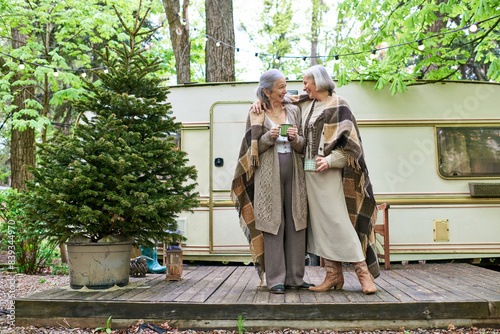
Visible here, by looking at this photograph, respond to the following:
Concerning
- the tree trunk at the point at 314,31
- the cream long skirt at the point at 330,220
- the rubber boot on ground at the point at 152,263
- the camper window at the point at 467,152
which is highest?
the tree trunk at the point at 314,31

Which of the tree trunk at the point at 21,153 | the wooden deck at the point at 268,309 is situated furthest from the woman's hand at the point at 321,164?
the tree trunk at the point at 21,153

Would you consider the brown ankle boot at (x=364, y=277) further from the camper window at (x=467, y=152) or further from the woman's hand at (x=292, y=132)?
the camper window at (x=467, y=152)

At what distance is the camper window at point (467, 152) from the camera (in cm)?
645

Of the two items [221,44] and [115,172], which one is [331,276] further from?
[221,44]

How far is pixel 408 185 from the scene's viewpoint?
6.39m

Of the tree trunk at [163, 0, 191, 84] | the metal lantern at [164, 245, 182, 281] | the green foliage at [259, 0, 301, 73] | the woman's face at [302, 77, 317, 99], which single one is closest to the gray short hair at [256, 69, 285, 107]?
the woman's face at [302, 77, 317, 99]

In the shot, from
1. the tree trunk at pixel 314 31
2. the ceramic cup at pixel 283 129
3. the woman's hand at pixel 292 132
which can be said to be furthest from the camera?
the tree trunk at pixel 314 31

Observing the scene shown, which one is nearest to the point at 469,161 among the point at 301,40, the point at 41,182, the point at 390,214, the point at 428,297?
the point at 390,214

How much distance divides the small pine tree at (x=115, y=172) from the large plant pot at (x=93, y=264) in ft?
0.46

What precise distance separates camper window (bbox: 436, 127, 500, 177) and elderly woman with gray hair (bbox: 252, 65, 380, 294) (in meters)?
2.93

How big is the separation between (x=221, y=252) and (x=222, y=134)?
166 centimetres

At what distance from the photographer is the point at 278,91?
4.20 m

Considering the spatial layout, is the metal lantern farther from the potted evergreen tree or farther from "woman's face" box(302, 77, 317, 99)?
"woman's face" box(302, 77, 317, 99)

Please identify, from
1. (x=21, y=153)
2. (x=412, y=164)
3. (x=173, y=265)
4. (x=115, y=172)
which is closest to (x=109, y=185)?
(x=115, y=172)
